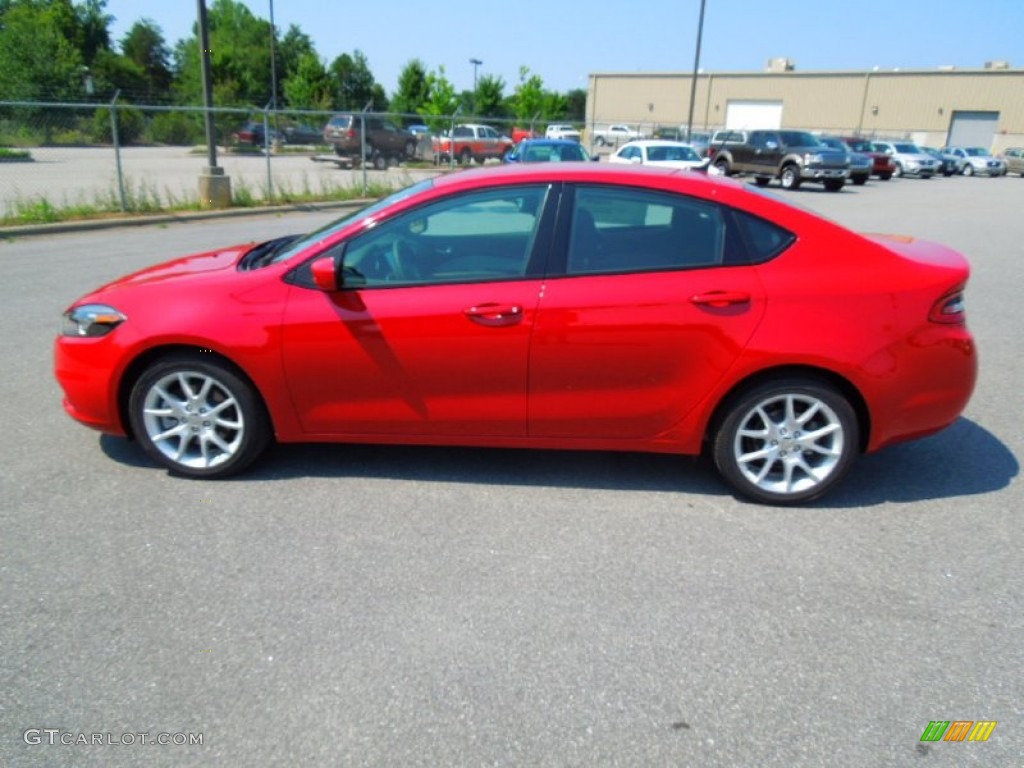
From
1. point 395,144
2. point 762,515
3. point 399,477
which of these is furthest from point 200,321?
point 395,144

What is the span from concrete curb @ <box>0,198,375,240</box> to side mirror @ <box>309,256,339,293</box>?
1085cm

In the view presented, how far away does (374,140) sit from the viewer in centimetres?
2980

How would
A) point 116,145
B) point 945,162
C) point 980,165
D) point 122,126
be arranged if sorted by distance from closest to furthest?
point 116,145 < point 122,126 < point 945,162 < point 980,165

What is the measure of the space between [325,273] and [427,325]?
0.54m

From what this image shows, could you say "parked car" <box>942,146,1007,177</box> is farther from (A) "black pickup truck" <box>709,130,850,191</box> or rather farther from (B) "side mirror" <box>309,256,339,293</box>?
(B) "side mirror" <box>309,256,339,293</box>

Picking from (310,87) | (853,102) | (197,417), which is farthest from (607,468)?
(853,102)

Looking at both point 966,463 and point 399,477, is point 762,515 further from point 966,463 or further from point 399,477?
point 399,477

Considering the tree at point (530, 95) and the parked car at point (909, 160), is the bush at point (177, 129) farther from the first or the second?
the parked car at point (909, 160)

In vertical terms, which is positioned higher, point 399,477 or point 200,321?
point 200,321

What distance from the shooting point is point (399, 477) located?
422 centimetres

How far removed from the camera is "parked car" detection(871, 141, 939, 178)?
38.2 meters

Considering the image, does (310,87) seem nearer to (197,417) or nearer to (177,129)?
(177,129)

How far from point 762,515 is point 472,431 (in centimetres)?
152

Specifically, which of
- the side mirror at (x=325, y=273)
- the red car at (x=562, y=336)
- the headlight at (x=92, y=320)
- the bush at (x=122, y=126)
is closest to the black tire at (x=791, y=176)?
the bush at (x=122, y=126)
